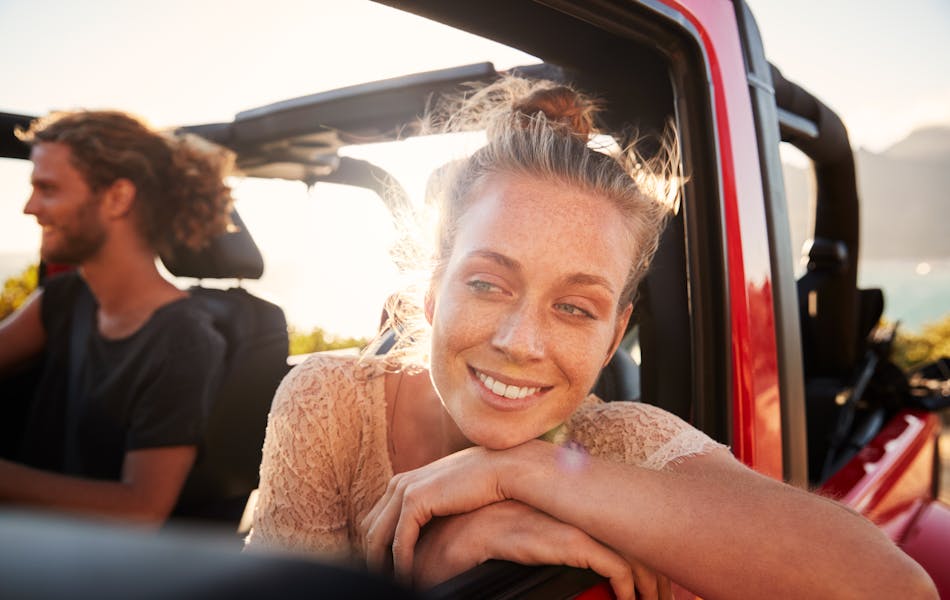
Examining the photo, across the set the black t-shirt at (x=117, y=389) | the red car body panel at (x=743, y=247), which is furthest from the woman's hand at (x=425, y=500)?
the black t-shirt at (x=117, y=389)

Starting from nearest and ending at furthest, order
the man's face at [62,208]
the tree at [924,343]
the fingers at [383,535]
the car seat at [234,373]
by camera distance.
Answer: the fingers at [383,535], the man's face at [62,208], the car seat at [234,373], the tree at [924,343]

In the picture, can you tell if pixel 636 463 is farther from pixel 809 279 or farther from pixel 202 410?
pixel 809 279

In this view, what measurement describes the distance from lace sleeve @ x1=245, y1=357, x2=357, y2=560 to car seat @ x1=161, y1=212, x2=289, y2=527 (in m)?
0.48

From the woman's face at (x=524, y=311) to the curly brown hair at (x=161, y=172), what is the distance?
0.89 meters

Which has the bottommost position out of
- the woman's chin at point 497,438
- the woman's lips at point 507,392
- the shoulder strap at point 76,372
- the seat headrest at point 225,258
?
the shoulder strap at point 76,372

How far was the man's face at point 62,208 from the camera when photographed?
1.57 meters

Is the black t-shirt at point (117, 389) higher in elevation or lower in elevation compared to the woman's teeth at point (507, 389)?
lower

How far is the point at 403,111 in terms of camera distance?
1759 millimetres

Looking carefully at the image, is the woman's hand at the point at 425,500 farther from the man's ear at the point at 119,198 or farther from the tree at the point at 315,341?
the man's ear at the point at 119,198

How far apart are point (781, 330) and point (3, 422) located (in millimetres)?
1924

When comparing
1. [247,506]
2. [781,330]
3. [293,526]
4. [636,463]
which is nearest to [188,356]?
[247,506]

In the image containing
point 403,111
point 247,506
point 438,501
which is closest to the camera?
point 438,501

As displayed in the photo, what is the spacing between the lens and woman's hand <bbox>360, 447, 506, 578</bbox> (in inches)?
43.0

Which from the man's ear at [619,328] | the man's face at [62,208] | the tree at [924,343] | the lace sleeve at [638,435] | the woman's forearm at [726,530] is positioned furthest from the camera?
the tree at [924,343]
